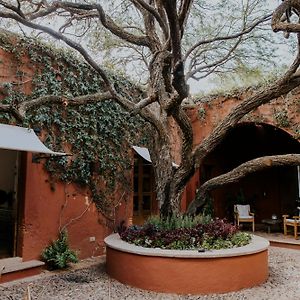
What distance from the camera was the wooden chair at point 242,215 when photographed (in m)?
12.2

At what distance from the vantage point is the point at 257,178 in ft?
47.8

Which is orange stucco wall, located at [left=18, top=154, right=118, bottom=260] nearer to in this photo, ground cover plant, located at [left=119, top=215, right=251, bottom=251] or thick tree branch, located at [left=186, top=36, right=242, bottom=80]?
ground cover plant, located at [left=119, top=215, right=251, bottom=251]

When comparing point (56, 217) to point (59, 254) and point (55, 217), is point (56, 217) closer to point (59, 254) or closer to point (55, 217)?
point (55, 217)

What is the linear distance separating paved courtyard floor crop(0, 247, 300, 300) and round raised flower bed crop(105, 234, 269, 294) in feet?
0.44

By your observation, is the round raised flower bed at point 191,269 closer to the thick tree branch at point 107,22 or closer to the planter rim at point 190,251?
the planter rim at point 190,251

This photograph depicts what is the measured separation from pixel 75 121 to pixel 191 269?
4.56 metres

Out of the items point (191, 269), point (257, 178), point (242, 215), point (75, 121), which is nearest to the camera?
point (191, 269)

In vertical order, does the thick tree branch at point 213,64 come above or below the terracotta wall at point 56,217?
above

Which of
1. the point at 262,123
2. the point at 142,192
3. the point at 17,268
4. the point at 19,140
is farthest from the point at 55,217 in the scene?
the point at 262,123

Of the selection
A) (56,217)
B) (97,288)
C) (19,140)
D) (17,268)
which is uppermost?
(19,140)

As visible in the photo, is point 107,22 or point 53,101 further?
point 107,22

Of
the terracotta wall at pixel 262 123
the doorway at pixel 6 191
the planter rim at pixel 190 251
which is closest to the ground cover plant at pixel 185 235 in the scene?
the planter rim at pixel 190 251

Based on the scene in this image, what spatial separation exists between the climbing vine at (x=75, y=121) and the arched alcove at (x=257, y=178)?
5.18 metres

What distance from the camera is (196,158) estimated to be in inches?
291
